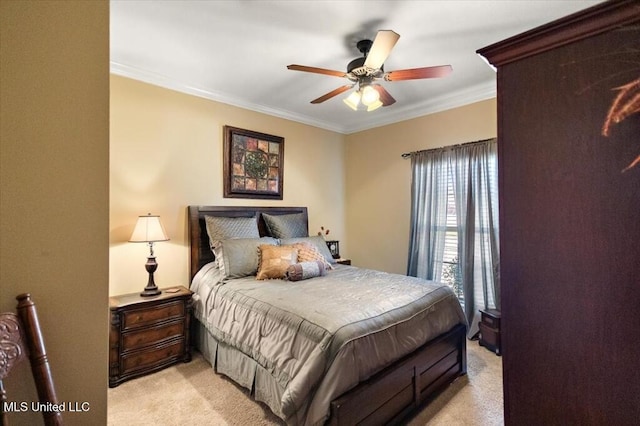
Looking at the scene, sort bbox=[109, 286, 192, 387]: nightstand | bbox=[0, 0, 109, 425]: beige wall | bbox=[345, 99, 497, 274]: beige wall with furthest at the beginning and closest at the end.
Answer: bbox=[345, 99, 497, 274]: beige wall
bbox=[109, 286, 192, 387]: nightstand
bbox=[0, 0, 109, 425]: beige wall

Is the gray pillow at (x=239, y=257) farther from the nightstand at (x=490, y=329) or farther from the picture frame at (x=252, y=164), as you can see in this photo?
the nightstand at (x=490, y=329)

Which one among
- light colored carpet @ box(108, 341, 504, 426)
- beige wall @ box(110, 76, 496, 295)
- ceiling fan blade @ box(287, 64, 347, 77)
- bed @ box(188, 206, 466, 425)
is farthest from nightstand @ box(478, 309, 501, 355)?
ceiling fan blade @ box(287, 64, 347, 77)

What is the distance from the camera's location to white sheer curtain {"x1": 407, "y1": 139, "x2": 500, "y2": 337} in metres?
3.17

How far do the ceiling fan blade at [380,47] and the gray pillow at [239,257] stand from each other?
75.8 inches

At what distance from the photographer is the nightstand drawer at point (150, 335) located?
2402 mm

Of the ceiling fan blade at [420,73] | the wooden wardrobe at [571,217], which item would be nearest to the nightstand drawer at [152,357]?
the wooden wardrobe at [571,217]

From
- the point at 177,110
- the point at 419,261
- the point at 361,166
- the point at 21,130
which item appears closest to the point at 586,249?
the point at 21,130

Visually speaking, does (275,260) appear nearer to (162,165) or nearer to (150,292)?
(150,292)

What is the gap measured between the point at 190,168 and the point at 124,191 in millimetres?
679

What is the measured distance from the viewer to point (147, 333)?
251cm

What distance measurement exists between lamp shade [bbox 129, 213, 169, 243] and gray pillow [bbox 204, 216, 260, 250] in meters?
0.49

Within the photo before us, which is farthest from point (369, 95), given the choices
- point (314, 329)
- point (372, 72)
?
point (314, 329)

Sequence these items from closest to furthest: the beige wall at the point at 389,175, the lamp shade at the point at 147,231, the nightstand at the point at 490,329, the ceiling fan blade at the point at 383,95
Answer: the ceiling fan blade at the point at 383,95 < the lamp shade at the point at 147,231 < the nightstand at the point at 490,329 < the beige wall at the point at 389,175

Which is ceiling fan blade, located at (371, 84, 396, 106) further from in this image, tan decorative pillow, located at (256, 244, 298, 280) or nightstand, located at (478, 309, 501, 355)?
nightstand, located at (478, 309, 501, 355)
